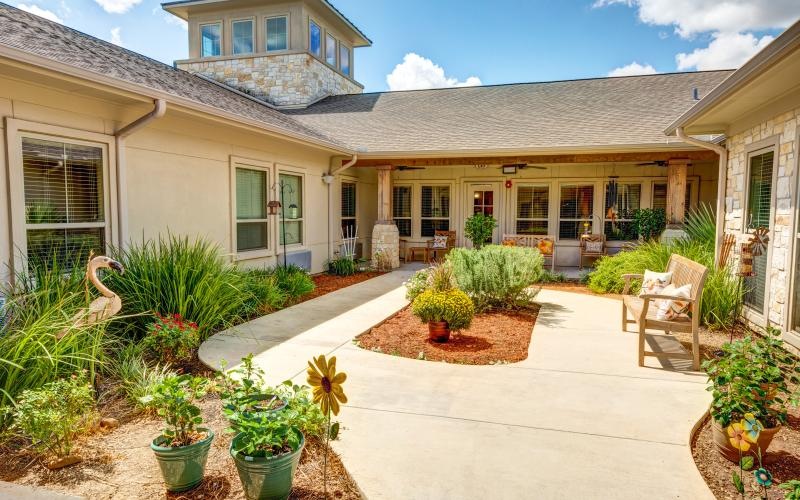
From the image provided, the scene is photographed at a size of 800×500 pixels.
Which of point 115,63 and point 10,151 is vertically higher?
point 115,63

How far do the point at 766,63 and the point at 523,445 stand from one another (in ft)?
11.7

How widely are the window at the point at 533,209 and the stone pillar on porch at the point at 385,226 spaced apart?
347 centimetres

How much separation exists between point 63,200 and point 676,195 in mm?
10211

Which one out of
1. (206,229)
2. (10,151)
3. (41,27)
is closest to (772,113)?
(206,229)

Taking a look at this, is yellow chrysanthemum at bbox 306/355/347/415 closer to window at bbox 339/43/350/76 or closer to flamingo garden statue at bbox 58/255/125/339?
flamingo garden statue at bbox 58/255/125/339

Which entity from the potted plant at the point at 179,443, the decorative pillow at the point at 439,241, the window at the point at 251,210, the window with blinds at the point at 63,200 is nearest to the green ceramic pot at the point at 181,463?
the potted plant at the point at 179,443

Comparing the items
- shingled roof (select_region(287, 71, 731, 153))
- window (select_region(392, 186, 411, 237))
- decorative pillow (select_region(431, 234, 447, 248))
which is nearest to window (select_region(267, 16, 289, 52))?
shingled roof (select_region(287, 71, 731, 153))

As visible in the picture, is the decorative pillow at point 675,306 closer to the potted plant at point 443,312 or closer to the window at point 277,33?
the potted plant at point 443,312

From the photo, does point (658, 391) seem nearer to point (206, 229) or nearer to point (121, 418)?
point (121, 418)

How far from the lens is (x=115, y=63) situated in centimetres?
618

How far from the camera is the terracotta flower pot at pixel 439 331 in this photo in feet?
17.2

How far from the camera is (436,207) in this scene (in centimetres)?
1343

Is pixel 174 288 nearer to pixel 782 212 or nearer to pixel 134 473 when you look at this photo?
pixel 134 473

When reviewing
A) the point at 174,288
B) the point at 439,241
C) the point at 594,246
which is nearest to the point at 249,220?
the point at 174,288
